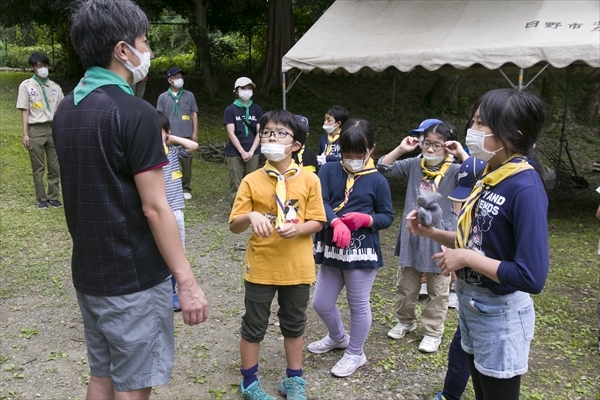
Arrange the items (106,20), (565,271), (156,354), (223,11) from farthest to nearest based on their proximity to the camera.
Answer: (223,11), (565,271), (156,354), (106,20)

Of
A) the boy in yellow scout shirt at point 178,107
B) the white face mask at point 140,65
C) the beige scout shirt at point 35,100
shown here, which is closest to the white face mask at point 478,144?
the white face mask at point 140,65

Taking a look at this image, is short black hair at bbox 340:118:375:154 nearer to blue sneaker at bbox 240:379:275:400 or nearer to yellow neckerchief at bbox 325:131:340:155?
blue sneaker at bbox 240:379:275:400

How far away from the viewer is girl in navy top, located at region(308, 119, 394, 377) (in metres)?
3.43

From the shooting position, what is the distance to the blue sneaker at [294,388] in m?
3.18

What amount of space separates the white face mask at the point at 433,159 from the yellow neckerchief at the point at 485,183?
4.90 feet

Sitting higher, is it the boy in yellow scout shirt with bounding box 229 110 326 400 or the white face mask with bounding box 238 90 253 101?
the white face mask with bounding box 238 90 253 101

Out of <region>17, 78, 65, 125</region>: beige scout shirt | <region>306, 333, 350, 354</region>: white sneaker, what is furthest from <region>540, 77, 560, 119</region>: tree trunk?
<region>306, 333, 350, 354</region>: white sneaker

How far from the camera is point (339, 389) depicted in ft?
11.2

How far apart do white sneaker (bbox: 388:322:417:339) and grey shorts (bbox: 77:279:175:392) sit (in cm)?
234

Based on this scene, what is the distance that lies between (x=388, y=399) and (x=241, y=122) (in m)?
4.86

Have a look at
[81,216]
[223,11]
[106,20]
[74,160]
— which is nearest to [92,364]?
[81,216]

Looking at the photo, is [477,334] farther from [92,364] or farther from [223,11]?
[223,11]

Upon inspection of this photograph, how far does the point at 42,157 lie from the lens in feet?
24.6

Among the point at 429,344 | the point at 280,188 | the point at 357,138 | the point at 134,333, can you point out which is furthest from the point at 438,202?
the point at 134,333
